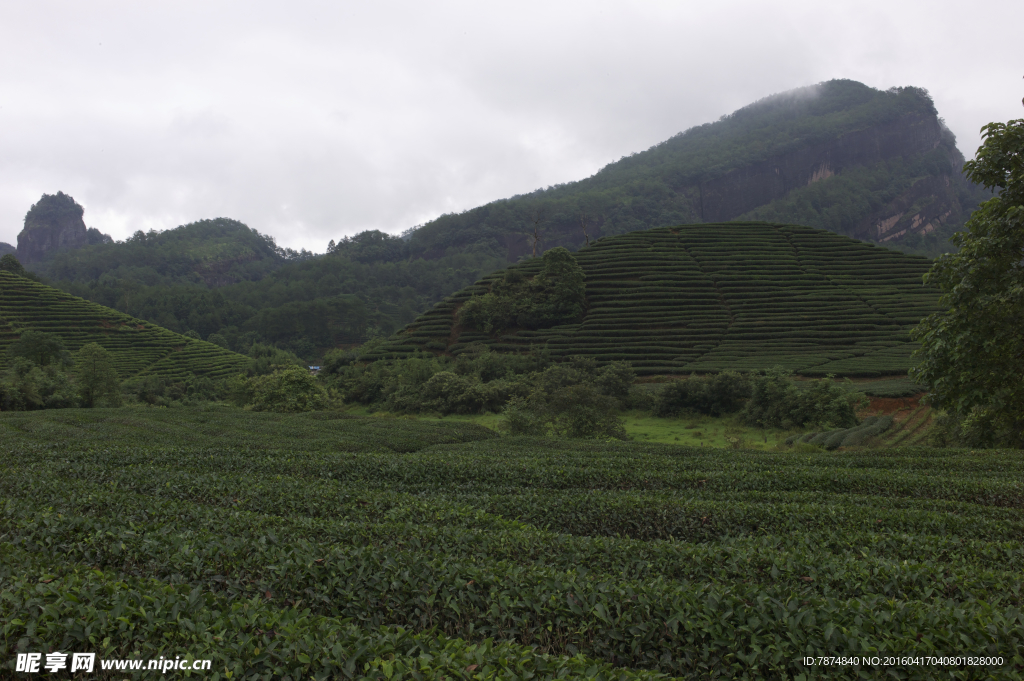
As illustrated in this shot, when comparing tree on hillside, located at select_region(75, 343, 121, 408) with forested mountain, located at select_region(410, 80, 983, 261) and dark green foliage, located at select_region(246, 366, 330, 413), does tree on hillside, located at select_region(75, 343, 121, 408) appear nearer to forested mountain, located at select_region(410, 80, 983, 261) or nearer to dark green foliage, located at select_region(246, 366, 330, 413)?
dark green foliage, located at select_region(246, 366, 330, 413)

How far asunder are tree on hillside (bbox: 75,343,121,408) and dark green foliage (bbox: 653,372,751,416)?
3893 cm

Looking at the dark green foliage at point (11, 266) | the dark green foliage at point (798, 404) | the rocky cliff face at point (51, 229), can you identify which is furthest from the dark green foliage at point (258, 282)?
the dark green foliage at point (798, 404)

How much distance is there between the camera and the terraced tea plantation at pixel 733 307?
4666 cm

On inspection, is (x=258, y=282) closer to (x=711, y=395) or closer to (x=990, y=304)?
(x=711, y=395)

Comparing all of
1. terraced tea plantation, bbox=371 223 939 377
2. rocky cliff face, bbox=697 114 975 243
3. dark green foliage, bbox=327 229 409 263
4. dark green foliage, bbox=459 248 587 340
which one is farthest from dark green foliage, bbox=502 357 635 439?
rocky cliff face, bbox=697 114 975 243

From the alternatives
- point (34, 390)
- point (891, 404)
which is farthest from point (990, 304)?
point (34, 390)

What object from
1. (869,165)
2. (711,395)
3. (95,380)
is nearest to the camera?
(711,395)

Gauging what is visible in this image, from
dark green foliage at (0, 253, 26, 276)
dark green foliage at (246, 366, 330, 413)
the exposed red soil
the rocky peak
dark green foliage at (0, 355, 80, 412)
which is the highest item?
the rocky peak

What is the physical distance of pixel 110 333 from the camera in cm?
6228

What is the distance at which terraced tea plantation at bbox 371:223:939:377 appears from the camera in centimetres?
4666

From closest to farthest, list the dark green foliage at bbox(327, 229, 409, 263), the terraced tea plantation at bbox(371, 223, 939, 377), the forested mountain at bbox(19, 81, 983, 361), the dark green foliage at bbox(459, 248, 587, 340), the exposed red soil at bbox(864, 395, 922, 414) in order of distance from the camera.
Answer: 1. the exposed red soil at bbox(864, 395, 922, 414)
2. the terraced tea plantation at bbox(371, 223, 939, 377)
3. the dark green foliage at bbox(459, 248, 587, 340)
4. the forested mountain at bbox(19, 81, 983, 361)
5. the dark green foliage at bbox(327, 229, 409, 263)

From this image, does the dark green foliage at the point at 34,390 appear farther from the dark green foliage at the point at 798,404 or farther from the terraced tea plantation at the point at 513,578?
the dark green foliage at the point at 798,404

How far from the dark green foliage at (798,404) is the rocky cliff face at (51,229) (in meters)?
216

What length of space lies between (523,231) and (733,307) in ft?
346
